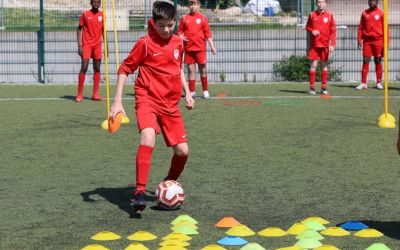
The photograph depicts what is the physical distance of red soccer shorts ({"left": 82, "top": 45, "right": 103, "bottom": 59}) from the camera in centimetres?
1889

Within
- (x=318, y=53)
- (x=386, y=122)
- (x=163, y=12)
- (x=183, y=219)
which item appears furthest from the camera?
(x=318, y=53)

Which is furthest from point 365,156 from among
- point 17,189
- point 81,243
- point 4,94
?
point 4,94

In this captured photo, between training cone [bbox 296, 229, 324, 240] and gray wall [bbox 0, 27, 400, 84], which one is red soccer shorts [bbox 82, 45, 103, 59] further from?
training cone [bbox 296, 229, 324, 240]

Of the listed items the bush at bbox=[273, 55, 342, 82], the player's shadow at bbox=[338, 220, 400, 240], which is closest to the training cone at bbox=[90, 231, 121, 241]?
the player's shadow at bbox=[338, 220, 400, 240]

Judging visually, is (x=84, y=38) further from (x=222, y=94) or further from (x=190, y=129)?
(x=190, y=129)

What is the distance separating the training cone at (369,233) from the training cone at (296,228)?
43cm

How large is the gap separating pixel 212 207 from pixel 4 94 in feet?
41.5

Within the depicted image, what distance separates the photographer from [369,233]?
7.59m

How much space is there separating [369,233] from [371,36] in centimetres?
1366

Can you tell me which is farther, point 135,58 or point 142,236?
point 135,58

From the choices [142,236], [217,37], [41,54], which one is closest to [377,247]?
[142,236]

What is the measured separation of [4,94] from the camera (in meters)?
20.7

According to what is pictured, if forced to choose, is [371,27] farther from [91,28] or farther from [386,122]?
[386,122]

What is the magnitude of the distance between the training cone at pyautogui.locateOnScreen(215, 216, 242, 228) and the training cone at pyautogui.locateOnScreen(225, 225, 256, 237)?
160mm
